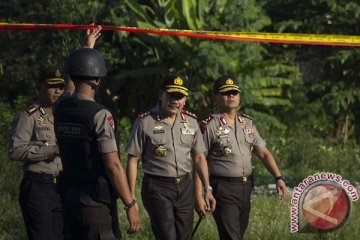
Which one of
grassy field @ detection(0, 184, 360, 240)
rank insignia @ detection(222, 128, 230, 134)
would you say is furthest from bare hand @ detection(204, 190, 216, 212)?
grassy field @ detection(0, 184, 360, 240)

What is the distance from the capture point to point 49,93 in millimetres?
6516

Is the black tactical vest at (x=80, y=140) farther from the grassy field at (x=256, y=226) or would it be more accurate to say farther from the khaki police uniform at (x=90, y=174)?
the grassy field at (x=256, y=226)

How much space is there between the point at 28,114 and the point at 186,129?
1288mm

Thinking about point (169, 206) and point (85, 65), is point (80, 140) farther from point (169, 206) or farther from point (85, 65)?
point (169, 206)

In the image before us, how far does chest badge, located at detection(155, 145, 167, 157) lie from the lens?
6469 millimetres

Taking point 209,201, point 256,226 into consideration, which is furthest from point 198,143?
point 256,226

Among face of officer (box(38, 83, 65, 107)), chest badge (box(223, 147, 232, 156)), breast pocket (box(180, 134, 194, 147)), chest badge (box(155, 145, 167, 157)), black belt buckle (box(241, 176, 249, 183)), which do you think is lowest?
black belt buckle (box(241, 176, 249, 183))

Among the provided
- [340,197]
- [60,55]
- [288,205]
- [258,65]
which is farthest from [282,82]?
[340,197]

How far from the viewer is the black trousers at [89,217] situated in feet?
17.6

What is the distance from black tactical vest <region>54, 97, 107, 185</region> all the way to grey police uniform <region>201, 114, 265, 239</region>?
186 cm

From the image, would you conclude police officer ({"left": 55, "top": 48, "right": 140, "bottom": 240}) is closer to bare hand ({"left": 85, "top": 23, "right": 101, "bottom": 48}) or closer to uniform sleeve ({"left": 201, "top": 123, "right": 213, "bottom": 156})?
bare hand ({"left": 85, "top": 23, "right": 101, "bottom": 48})

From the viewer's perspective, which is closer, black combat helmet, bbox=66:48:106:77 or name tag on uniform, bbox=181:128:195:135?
black combat helmet, bbox=66:48:106:77

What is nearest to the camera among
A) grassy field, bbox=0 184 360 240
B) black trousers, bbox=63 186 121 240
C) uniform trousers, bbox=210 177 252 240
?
black trousers, bbox=63 186 121 240

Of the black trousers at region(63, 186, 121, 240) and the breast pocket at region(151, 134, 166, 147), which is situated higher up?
the breast pocket at region(151, 134, 166, 147)
